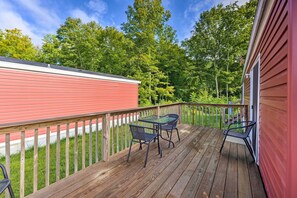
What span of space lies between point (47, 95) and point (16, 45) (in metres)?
14.2

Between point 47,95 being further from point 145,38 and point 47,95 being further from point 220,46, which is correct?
point 220,46

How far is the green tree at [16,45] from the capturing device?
14.8 m

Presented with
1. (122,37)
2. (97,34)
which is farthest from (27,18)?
(122,37)

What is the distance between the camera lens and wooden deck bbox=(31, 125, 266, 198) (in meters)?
1.98

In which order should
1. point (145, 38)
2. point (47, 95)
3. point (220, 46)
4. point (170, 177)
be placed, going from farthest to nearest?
point (220, 46) → point (145, 38) → point (47, 95) → point (170, 177)

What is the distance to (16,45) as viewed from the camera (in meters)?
15.5

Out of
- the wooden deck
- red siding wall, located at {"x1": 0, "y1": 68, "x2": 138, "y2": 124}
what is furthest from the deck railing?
red siding wall, located at {"x1": 0, "y1": 68, "x2": 138, "y2": 124}

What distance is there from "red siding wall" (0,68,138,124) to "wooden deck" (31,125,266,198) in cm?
464

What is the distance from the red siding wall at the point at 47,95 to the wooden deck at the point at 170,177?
4636mm

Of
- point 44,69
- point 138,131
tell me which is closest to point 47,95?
point 44,69

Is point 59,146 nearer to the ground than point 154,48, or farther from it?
nearer to the ground

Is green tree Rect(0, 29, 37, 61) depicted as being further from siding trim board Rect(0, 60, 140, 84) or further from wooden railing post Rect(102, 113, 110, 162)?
wooden railing post Rect(102, 113, 110, 162)

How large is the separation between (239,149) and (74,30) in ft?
60.2

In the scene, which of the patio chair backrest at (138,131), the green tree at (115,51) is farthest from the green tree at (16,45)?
the patio chair backrest at (138,131)
